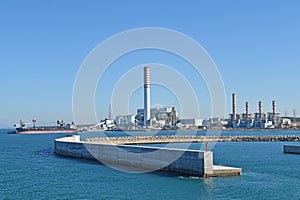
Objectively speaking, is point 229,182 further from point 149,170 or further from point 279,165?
point 279,165

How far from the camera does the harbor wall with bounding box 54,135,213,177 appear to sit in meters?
28.3

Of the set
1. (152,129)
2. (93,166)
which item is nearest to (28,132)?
(152,129)

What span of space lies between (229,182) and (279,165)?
13.1m

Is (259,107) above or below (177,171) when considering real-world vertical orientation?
above

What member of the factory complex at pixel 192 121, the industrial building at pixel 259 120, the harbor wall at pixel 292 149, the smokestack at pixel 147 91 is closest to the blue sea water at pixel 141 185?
the harbor wall at pixel 292 149

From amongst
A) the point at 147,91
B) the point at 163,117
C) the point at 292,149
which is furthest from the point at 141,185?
the point at 163,117

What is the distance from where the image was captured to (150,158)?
33.4 metres

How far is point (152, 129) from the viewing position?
172 m

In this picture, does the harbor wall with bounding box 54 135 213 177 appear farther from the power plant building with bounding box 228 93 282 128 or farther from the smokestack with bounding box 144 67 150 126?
the power plant building with bounding box 228 93 282 128

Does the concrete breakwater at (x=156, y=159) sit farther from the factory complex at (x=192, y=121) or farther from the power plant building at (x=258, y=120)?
the power plant building at (x=258, y=120)

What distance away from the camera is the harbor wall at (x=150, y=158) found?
1113 inches

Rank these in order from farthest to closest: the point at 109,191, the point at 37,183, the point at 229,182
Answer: the point at 37,183 < the point at 229,182 < the point at 109,191

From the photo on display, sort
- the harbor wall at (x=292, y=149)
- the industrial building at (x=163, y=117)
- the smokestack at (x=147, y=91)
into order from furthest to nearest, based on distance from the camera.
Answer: the industrial building at (x=163, y=117) → the smokestack at (x=147, y=91) → the harbor wall at (x=292, y=149)

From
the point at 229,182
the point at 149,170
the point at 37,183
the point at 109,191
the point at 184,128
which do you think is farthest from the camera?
the point at 184,128
